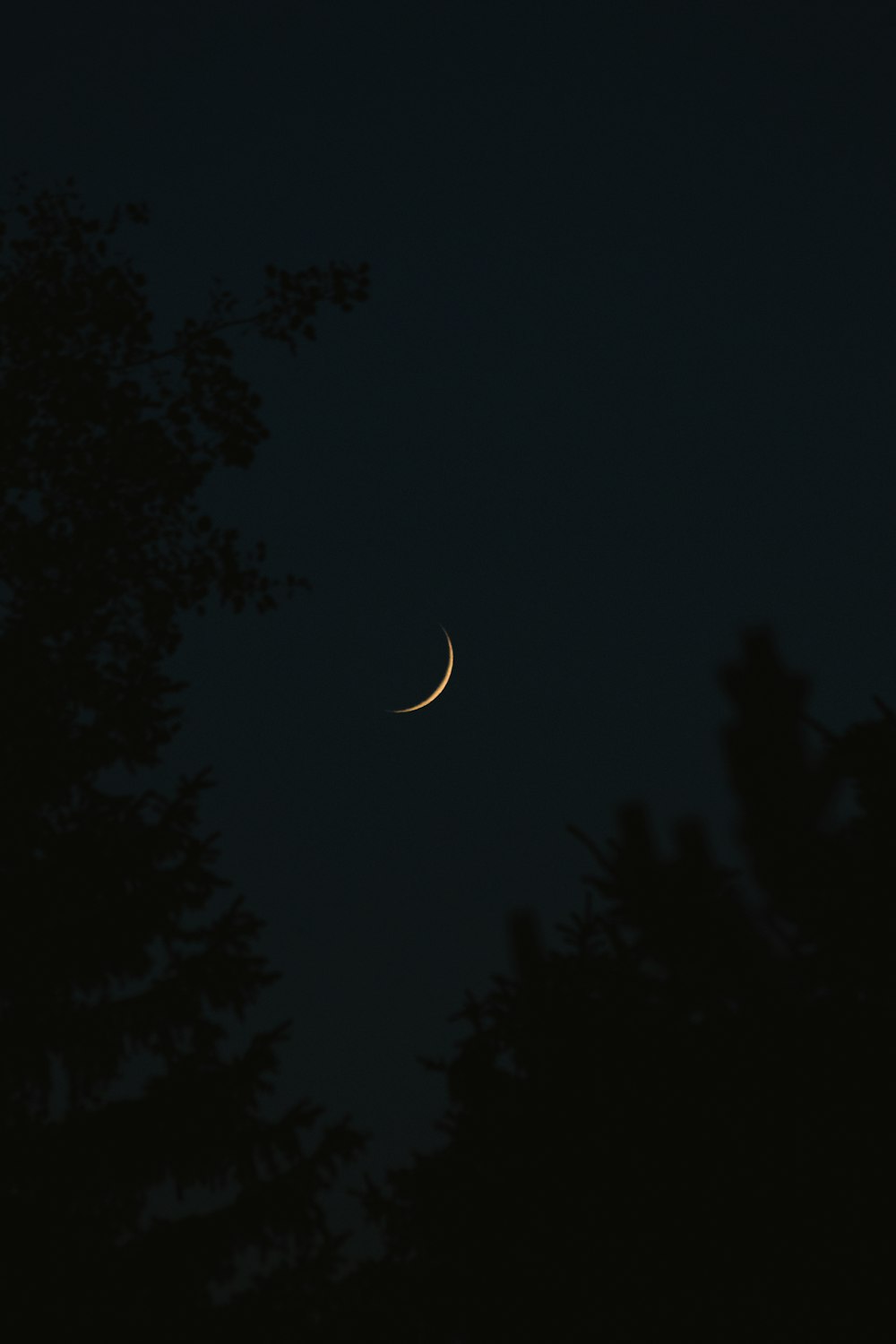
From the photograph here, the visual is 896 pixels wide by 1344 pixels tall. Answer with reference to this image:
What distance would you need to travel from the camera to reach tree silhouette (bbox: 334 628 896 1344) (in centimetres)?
269

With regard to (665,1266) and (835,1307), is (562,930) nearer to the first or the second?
(665,1266)

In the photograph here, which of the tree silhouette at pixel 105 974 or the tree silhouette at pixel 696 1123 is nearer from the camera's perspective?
the tree silhouette at pixel 696 1123

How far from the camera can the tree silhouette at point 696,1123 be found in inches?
106

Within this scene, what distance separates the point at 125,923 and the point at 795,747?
26.4 metres

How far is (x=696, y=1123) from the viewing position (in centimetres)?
302

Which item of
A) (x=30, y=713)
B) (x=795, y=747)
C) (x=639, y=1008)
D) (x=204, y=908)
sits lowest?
(x=639, y=1008)

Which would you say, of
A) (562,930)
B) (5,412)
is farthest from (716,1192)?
(5,412)

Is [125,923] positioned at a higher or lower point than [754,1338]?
higher

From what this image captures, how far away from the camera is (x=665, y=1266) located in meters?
2.97

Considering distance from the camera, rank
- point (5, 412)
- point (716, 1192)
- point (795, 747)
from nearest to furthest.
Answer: point (716, 1192), point (5, 412), point (795, 747)

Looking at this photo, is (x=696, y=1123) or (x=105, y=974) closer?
(x=696, y=1123)

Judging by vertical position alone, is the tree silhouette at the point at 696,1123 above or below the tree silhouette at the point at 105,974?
below

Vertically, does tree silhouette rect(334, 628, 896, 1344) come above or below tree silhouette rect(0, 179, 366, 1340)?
below

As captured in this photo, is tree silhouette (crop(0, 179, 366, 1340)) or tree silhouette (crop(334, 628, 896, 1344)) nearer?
tree silhouette (crop(334, 628, 896, 1344))
